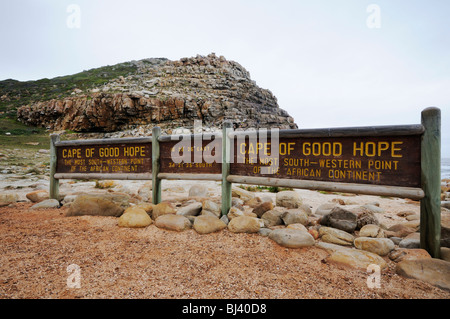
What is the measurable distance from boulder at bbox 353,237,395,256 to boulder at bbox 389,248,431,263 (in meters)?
0.09

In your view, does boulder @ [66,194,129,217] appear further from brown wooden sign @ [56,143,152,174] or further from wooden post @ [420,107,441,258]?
wooden post @ [420,107,441,258]

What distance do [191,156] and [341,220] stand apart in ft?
10.2

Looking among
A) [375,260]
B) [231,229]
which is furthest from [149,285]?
[375,260]

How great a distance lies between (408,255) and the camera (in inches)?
107

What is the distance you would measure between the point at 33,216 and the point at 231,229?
404 cm

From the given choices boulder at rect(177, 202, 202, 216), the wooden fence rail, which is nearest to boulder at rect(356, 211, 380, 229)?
the wooden fence rail

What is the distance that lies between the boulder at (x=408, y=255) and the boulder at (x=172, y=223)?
114 inches

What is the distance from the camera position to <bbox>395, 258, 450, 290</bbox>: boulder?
2.20m

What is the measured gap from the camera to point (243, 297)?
1972 millimetres

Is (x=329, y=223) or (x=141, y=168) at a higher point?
(x=141, y=168)

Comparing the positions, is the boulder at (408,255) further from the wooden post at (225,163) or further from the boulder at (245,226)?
the wooden post at (225,163)

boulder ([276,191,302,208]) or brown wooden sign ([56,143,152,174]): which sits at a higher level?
brown wooden sign ([56,143,152,174])

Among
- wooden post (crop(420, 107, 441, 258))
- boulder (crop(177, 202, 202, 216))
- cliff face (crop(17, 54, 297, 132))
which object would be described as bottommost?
boulder (crop(177, 202, 202, 216))

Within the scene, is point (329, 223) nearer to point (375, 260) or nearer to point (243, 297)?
point (375, 260)
